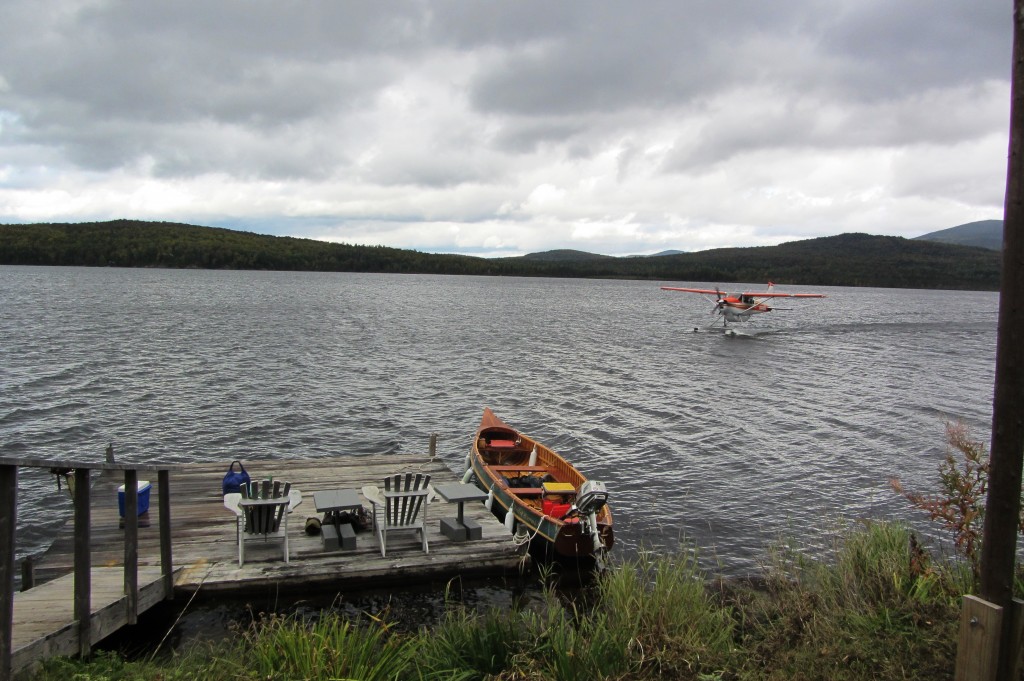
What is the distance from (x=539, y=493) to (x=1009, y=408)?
27.2 ft

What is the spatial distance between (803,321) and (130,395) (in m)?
61.4

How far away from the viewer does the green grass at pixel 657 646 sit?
14.3ft

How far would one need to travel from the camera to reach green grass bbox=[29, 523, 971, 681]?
4371 millimetres

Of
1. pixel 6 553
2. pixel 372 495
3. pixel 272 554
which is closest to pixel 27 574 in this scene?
pixel 272 554

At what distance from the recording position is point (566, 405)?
23172 mm

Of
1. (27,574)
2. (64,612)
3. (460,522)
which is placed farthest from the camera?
(460,522)

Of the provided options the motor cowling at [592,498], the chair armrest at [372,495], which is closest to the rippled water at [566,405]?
the motor cowling at [592,498]

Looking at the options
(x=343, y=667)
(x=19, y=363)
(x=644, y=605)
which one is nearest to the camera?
(x=343, y=667)

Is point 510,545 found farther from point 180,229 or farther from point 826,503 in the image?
point 180,229

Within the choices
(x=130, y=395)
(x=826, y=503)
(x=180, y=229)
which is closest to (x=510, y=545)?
(x=826, y=503)

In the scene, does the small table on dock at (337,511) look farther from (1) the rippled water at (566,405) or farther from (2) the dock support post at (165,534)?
(1) the rippled water at (566,405)

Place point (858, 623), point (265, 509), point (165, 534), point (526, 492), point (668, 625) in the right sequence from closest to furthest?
point (858, 623)
point (668, 625)
point (165, 534)
point (265, 509)
point (526, 492)

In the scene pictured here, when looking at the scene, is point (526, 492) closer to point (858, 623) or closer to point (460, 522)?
point (460, 522)

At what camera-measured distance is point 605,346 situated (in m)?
41.9
